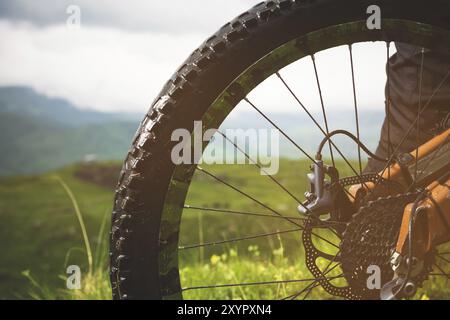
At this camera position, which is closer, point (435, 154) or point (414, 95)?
point (435, 154)

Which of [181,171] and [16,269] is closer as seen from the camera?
[181,171]

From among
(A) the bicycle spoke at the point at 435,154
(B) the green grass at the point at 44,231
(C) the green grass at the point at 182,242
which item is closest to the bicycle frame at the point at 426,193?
(A) the bicycle spoke at the point at 435,154

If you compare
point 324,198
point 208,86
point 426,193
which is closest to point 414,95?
point 426,193

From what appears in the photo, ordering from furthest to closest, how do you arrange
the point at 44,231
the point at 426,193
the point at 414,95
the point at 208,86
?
the point at 44,231, the point at 414,95, the point at 426,193, the point at 208,86

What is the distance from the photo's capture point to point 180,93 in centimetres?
162

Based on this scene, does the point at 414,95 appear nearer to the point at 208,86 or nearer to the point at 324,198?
the point at 324,198

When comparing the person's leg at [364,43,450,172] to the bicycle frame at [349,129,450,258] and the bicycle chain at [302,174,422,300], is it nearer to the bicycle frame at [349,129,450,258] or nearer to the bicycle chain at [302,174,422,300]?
the bicycle frame at [349,129,450,258]

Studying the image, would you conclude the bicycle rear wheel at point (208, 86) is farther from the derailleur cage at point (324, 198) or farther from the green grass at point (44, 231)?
the green grass at point (44, 231)

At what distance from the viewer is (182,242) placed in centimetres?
191

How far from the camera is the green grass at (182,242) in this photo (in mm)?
2969

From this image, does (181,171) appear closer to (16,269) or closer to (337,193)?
(337,193)
